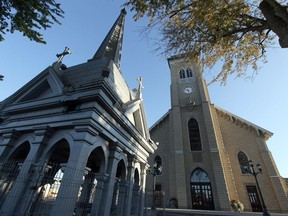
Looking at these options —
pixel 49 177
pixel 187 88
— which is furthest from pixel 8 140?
pixel 187 88

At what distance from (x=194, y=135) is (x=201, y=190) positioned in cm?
686

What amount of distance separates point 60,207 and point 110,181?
205cm

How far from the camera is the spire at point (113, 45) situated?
10.1 metres

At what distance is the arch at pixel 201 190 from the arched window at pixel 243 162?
4.66 metres

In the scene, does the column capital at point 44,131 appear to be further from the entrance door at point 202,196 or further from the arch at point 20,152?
the entrance door at point 202,196

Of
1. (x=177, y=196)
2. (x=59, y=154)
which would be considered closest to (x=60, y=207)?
(x=59, y=154)

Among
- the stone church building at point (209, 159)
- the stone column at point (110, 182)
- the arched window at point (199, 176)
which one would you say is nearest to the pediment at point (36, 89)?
the stone column at point (110, 182)

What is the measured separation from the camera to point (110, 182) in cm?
604

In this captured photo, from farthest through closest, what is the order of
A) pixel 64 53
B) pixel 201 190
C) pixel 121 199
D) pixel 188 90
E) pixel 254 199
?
pixel 188 90 → pixel 201 190 → pixel 254 199 → pixel 64 53 → pixel 121 199

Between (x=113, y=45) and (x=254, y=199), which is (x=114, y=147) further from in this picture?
(x=254, y=199)

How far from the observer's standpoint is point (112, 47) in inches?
427

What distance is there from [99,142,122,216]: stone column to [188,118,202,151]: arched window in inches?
655

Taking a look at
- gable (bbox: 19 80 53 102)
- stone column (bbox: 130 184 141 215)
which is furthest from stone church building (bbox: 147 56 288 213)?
gable (bbox: 19 80 53 102)

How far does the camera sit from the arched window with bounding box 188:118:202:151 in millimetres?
21055
